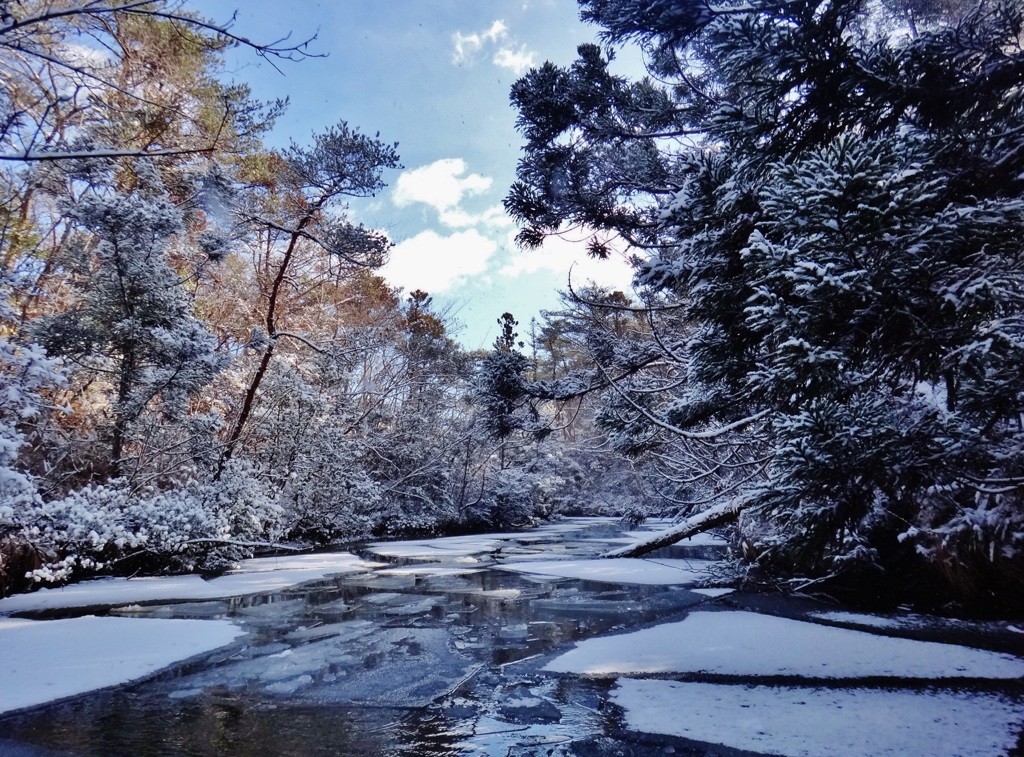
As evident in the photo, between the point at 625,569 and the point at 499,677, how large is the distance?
474 cm

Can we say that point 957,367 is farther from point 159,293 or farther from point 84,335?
point 84,335

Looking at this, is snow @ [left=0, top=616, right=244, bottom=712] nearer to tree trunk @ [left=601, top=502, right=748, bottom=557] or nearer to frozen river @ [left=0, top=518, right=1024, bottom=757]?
frozen river @ [left=0, top=518, right=1024, bottom=757]

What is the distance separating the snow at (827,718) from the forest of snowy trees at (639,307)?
714 mm

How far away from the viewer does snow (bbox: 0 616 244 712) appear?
3109mm

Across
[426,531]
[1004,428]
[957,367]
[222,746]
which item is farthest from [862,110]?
[426,531]

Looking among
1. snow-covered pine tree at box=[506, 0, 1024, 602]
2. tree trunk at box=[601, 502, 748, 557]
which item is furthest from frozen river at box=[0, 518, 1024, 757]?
tree trunk at box=[601, 502, 748, 557]

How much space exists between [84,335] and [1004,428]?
10486 millimetres

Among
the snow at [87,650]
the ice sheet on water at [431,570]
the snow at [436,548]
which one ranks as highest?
the snow at [87,650]

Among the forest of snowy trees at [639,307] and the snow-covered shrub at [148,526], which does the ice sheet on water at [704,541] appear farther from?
the snow-covered shrub at [148,526]

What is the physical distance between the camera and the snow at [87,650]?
311cm

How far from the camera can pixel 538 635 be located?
13.9 feet

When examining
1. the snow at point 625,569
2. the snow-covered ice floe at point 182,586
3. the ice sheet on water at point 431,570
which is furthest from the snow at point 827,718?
the snow-covered ice floe at point 182,586

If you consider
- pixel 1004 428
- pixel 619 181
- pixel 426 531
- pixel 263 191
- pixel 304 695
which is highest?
pixel 263 191

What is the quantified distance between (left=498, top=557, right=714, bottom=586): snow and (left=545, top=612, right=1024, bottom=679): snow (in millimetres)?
2507
